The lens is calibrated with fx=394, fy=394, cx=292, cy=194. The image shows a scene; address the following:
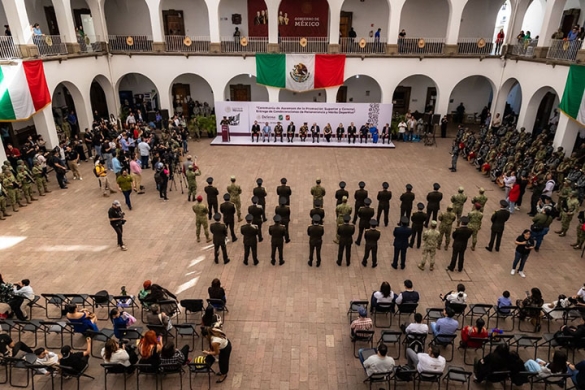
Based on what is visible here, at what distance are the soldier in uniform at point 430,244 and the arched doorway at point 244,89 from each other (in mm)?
19222

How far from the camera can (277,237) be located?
10.1m

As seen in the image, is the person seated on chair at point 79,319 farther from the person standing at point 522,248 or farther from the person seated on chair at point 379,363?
the person standing at point 522,248

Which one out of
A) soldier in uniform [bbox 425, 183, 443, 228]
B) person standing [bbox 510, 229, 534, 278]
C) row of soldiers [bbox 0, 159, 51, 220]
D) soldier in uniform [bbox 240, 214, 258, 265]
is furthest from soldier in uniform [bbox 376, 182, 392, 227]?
row of soldiers [bbox 0, 159, 51, 220]

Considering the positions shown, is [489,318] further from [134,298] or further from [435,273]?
[134,298]

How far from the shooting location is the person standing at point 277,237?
1002cm

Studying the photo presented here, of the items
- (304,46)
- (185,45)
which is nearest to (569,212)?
(304,46)

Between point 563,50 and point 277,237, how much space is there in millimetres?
16311

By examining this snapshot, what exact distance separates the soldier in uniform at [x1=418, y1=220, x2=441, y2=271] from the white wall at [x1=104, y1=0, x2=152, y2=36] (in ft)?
76.2

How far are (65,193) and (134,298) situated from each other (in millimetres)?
8407

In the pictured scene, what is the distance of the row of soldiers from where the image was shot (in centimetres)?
1322

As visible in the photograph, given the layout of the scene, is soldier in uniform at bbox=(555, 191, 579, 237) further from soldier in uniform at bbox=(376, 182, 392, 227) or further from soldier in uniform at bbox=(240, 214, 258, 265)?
soldier in uniform at bbox=(240, 214, 258, 265)

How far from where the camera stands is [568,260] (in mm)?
11023

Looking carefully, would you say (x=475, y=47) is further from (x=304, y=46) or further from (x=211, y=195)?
(x=211, y=195)

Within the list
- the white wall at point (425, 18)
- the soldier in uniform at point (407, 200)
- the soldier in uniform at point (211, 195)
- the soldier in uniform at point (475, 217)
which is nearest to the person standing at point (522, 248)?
the soldier in uniform at point (475, 217)
